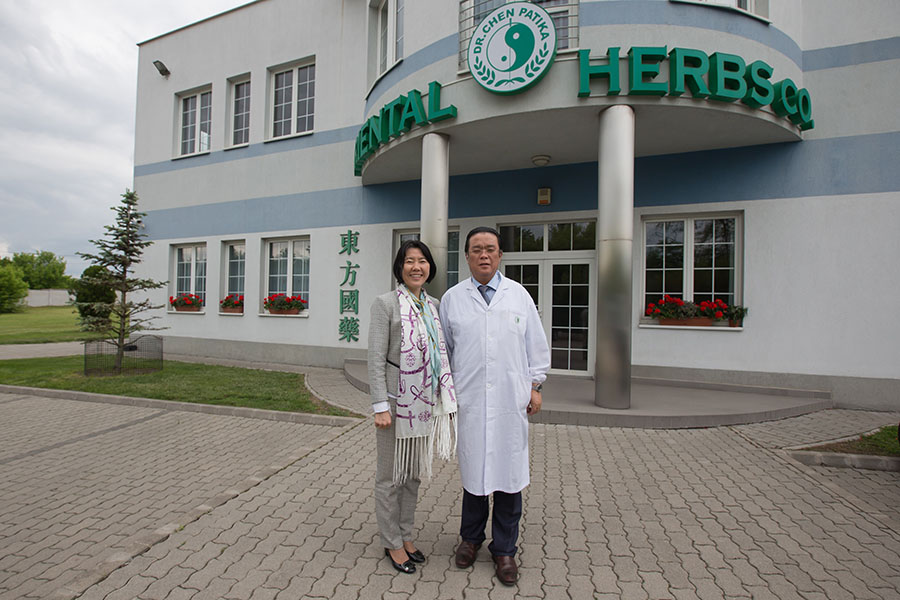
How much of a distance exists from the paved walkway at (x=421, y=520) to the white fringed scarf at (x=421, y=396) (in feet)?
2.29

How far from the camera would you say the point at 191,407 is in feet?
21.5

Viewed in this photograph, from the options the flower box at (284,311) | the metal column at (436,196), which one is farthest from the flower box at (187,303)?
the metal column at (436,196)

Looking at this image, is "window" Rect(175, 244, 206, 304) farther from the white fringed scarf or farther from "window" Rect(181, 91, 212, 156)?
the white fringed scarf

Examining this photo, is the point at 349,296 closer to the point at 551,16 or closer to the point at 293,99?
the point at 293,99

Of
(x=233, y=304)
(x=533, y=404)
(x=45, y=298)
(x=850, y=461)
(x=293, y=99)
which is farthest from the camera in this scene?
(x=45, y=298)

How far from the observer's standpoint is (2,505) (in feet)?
11.6

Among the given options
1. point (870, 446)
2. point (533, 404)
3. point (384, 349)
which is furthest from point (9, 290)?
point (870, 446)

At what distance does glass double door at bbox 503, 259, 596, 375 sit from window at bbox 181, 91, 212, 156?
10068 millimetres

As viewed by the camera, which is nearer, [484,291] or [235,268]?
[484,291]

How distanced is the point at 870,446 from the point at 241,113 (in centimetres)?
1395

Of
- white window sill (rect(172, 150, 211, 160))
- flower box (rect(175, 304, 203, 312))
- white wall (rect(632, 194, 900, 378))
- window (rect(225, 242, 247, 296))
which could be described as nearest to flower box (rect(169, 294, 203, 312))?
flower box (rect(175, 304, 203, 312))

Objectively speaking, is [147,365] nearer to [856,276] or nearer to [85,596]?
[85,596]

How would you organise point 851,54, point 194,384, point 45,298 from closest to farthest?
point 851,54 → point 194,384 → point 45,298

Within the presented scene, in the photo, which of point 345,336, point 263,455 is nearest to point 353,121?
point 345,336
